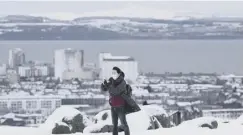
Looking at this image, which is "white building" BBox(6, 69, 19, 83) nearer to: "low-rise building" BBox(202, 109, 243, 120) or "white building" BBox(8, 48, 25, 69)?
"white building" BBox(8, 48, 25, 69)

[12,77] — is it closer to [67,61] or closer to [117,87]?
[67,61]

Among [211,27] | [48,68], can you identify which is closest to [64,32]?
[48,68]

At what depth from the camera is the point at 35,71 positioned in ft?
96.0

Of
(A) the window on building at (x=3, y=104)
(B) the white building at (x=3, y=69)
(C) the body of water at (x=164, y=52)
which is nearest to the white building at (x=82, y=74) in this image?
(C) the body of water at (x=164, y=52)

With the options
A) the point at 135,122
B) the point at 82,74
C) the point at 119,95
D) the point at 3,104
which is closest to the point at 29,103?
the point at 3,104

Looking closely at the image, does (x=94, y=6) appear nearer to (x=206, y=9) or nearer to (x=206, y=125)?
(x=206, y=9)

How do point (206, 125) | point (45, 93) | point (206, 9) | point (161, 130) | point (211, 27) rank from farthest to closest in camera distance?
1. point (206, 9)
2. point (211, 27)
3. point (45, 93)
4. point (206, 125)
5. point (161, 130)

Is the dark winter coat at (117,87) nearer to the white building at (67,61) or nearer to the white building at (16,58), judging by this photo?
the white building at (67,61)

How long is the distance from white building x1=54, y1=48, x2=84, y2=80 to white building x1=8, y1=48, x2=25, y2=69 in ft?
5.85

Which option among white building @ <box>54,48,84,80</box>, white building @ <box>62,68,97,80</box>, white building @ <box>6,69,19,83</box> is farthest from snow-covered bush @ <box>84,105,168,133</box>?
white building @ <box>6,69,19,83</box>

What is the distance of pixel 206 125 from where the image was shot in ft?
26.3

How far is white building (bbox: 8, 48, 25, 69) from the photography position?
2917 cm

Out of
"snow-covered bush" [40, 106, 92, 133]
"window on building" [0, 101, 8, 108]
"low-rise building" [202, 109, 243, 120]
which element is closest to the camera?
"snow-covered bush" [40, 106, 92, 133]

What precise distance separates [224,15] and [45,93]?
11.4 metres
